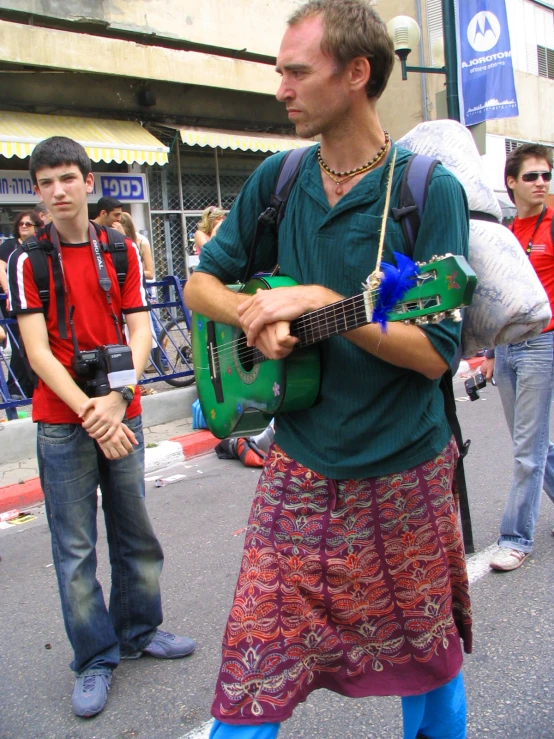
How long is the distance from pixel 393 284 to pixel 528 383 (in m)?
2.45

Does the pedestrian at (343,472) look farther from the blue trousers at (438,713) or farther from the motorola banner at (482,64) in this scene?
the motorola banner at (482,64)

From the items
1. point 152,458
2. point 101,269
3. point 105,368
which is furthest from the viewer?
point 152,458

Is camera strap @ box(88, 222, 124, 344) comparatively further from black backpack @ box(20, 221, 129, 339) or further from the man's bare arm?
the man's bare arm

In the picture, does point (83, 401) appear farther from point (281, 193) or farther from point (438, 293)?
point (438, 293)

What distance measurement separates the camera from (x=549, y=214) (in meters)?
3.97

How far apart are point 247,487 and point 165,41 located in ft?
33.4

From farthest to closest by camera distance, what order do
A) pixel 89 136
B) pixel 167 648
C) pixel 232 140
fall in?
pixel 232 140
pixel 89 136
pixel 167 648

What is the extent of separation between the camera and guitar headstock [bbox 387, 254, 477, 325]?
136cm

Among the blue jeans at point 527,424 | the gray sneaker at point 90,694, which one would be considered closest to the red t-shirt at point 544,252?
the blue jeans at point 527,424

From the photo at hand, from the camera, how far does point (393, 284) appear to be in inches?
57.1

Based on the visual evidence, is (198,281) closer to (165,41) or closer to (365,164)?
(365,164)

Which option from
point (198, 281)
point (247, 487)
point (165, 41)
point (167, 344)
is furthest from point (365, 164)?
point (165, 41)

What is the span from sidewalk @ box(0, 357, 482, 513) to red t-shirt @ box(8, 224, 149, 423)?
9.67 feet

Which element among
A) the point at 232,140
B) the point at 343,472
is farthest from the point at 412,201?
the point at 232,140
